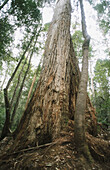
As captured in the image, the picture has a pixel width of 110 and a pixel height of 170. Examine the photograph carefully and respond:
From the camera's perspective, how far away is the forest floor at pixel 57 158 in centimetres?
133

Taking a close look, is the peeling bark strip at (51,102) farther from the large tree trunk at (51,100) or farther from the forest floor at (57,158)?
the forest floor at (57,158)

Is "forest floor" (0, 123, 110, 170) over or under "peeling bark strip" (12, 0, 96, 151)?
under

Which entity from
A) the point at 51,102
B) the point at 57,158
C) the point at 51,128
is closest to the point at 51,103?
the point at 51,102

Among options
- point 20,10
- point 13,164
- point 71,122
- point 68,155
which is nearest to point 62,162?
point 68,155

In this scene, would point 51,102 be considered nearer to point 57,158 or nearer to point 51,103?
point 51,103

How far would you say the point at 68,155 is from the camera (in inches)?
59.6

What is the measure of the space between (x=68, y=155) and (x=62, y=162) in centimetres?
16

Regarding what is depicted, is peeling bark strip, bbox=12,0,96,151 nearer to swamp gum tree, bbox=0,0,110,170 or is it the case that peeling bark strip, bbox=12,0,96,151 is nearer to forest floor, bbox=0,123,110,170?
swamp gum tree, bbox=0,0,110,170

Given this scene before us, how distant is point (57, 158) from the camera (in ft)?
4.72

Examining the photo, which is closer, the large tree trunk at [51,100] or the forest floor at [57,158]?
the forest floor at [57,158]

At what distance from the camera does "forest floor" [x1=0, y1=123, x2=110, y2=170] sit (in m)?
1.33

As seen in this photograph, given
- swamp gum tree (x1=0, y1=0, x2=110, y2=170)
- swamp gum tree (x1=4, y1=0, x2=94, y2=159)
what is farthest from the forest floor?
swamp gum tree (x1=4, y1=0, x2=94, y2=159)

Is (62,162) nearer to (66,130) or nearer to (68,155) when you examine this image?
(68,155)

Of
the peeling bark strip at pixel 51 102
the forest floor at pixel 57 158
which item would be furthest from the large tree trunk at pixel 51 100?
the forest floor at pixel 57 158
